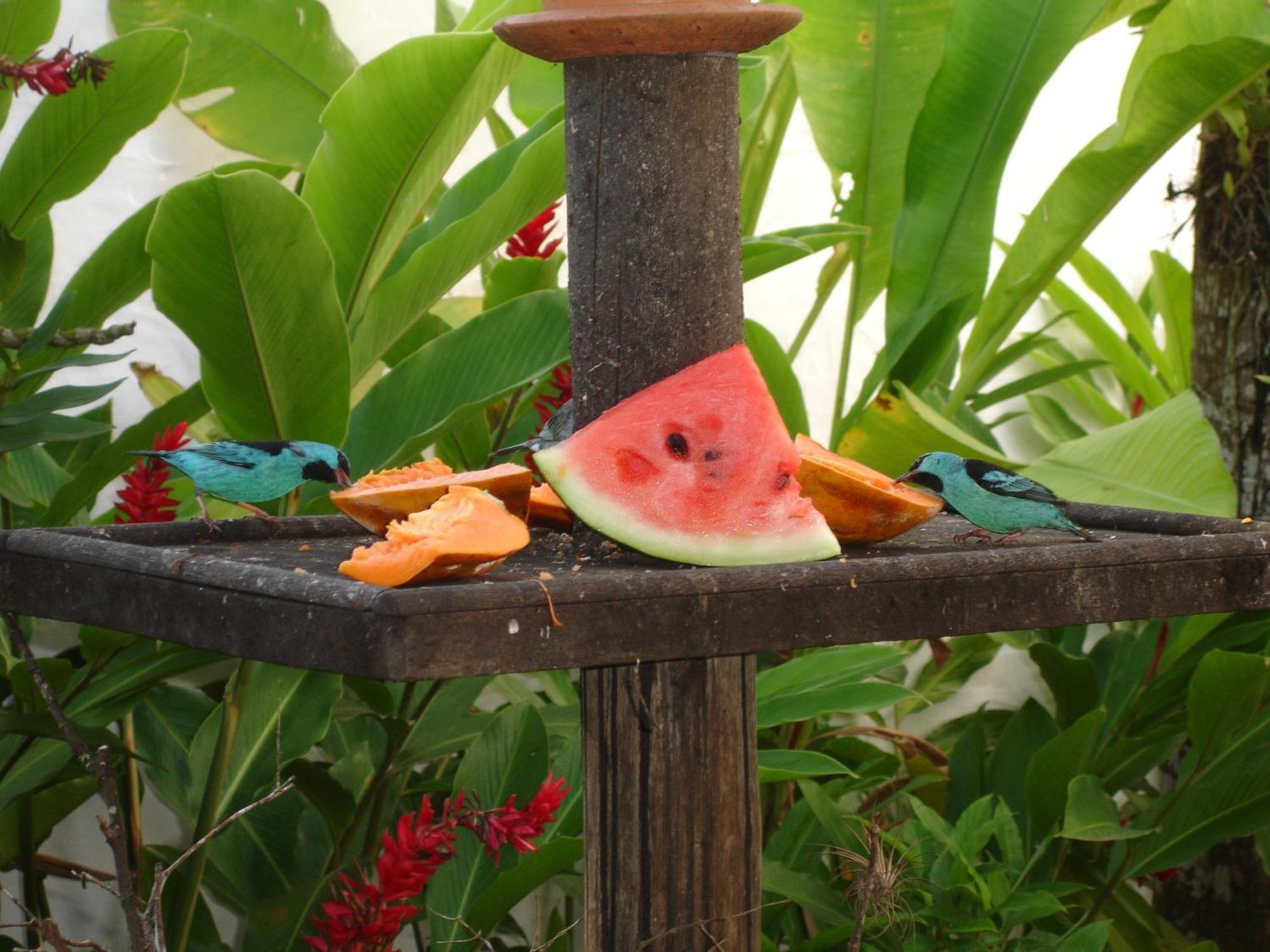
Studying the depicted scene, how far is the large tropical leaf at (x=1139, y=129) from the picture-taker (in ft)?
6.11

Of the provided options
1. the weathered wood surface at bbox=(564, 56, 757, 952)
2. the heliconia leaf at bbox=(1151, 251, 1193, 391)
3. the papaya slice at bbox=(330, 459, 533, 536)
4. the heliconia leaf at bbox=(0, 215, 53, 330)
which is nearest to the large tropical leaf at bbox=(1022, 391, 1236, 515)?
the heliconia leaf at bbox=(1151, 251, 1193, 391)

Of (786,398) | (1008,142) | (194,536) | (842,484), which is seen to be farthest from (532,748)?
(1008,142)

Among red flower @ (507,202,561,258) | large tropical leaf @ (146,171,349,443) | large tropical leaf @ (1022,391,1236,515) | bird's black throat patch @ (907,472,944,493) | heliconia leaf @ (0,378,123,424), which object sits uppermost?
red flower @ (507,202,561,258)

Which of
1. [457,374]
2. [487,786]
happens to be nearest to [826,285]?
[457,374]

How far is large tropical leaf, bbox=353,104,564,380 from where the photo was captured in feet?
5.60

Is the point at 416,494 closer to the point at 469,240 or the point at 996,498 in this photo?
the point at 996,498

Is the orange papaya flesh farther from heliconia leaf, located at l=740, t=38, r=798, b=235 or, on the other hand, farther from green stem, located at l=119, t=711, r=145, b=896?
heliconia leaf, located at l=740, t=38, r=798, b=235

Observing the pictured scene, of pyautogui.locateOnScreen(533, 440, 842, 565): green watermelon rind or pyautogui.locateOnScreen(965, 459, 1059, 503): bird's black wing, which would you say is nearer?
pyautogui.locateOnScreen(533, 440, 842, 565): green watermelon rind

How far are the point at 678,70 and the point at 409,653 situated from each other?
1.89 feet

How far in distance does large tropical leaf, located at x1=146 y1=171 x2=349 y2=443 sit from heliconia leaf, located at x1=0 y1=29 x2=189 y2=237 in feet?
1.11

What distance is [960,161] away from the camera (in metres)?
2.20

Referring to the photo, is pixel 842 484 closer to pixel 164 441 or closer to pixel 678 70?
pixel 678 70

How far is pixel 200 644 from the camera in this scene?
0.92 m

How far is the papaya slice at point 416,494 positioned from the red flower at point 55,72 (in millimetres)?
566
